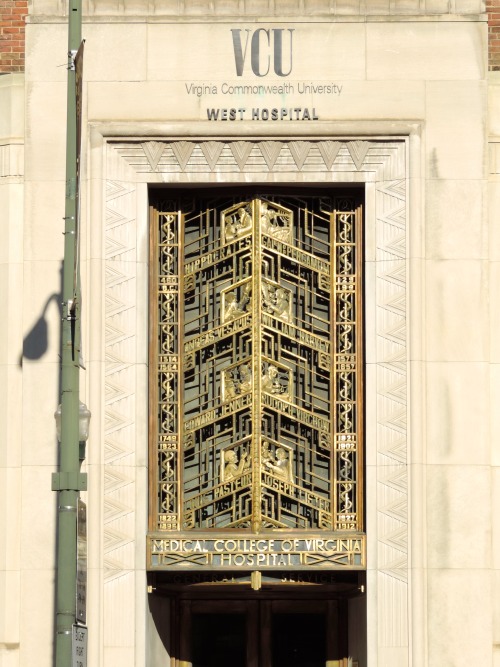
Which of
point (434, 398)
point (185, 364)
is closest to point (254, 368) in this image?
point (185, 364)

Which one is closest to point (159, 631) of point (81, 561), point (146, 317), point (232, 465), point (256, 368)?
Answer: point (232, 465)

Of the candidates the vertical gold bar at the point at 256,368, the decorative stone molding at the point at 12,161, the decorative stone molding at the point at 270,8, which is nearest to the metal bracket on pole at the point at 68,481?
the vertical gold bar at the point at 256,368

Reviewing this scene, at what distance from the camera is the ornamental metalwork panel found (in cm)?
2116

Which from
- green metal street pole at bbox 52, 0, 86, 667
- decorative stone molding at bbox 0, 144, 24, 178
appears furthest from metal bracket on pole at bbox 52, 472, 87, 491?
decorative stone molding at bbox 0, 144, 24, 178

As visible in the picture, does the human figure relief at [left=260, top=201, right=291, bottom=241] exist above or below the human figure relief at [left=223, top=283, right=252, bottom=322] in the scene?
above

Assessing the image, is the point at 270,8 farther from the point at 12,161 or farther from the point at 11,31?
the point at 12,161

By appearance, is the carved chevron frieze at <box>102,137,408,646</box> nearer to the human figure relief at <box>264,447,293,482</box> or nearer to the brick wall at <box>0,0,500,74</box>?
the human figure relief at <box>264,447,293,482</box>

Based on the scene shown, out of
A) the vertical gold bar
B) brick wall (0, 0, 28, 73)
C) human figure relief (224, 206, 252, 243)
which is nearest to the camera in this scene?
the vertical gold bar

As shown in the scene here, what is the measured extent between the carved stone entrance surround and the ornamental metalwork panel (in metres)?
0.36

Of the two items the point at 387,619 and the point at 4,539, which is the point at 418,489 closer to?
the point at 387,619

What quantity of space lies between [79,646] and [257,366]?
5610 millimetres

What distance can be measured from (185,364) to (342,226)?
2431 millimetres

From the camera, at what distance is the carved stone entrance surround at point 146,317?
20.6m

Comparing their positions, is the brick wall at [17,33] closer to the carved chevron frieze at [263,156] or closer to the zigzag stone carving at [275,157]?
the carved chevron frieze at [263,156]
